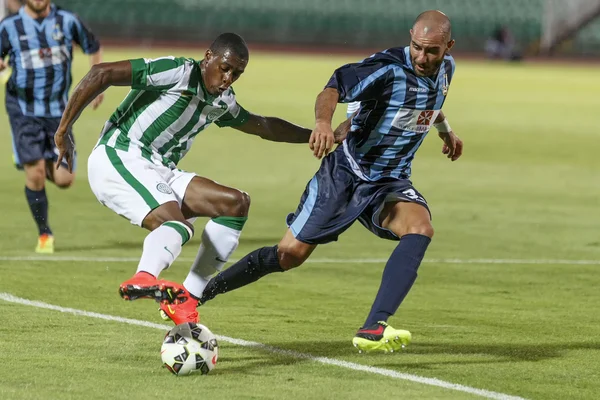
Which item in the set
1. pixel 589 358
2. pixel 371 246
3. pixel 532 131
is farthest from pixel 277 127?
pixel 532 131

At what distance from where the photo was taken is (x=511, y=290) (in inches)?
367

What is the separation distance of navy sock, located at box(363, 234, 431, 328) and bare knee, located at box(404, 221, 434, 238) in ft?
0.07

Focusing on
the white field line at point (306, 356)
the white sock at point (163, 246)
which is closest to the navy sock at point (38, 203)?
the white field line at point (306, 356)

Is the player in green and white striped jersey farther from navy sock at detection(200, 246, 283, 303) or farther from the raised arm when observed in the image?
navy sock at detection(200, 246, 283, 303)

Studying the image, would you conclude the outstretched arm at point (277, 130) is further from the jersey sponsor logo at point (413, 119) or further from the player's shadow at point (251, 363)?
the player's shadow at point (251, 363)

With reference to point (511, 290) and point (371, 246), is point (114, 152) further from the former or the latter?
point (371, 246)

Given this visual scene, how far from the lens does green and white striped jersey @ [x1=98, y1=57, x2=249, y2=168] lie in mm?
6805

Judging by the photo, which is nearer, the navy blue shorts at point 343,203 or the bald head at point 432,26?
the bald head at point 432,26

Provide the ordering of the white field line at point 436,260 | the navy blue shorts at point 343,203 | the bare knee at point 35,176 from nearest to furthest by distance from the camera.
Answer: the navy blue shorts at point 343,203 → the white field line at point 436,260 → the bare knee at point 35,176

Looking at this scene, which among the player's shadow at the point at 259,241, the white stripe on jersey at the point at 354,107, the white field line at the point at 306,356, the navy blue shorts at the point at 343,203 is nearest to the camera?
the white field line at the point at 306,356

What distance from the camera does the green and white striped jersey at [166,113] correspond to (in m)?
6.80

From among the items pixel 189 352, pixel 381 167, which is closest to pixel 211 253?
pixel 189 352

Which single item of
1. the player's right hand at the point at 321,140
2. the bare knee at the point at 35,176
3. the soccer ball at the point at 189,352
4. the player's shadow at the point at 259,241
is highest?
the player's right hand at the point at 321,140

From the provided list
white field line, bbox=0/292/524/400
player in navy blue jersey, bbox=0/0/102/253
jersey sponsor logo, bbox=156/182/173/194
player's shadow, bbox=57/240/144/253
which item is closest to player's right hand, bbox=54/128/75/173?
jersey sponsor logo, bbox=156/182/173/194
